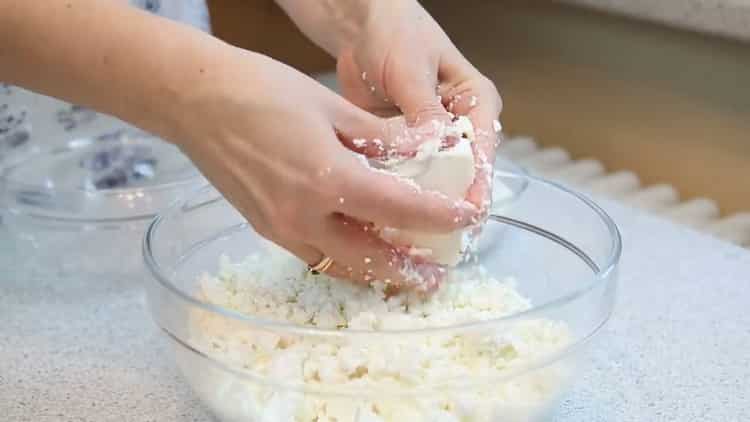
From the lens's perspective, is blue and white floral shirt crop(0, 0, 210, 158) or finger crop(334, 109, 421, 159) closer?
finger crop(334, 109, 421, 159)

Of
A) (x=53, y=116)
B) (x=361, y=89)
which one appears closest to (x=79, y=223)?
(x=53, y=116)

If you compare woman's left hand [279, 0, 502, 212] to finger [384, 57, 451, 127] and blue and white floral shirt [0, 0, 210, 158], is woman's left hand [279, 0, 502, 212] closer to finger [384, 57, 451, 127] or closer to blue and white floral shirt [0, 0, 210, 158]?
finger [384, 57, 451, 127]

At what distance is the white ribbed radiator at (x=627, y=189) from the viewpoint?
1057 mm

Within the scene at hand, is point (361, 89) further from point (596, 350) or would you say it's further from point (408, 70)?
point (596, 350)

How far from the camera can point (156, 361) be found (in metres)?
0.71

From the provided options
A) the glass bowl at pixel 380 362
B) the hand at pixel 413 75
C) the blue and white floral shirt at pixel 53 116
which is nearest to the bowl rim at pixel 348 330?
the glass bowl at pixel 380 362

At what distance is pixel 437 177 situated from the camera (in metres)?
0.57

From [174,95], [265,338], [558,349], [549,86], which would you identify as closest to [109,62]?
[174,95]

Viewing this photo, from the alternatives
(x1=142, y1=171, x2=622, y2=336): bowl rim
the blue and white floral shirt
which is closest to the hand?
(x1=142, y1=171, x2=622, y2=336): bowl rim

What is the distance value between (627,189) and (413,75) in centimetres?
57

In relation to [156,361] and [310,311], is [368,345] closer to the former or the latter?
[310,311]

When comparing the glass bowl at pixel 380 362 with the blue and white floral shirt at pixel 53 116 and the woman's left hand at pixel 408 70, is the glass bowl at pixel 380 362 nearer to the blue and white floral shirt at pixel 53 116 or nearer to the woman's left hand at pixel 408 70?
the woman's left hand at pixel 408 70

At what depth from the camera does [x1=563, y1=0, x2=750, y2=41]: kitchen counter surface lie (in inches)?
39.4

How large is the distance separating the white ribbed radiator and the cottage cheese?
54 cm
